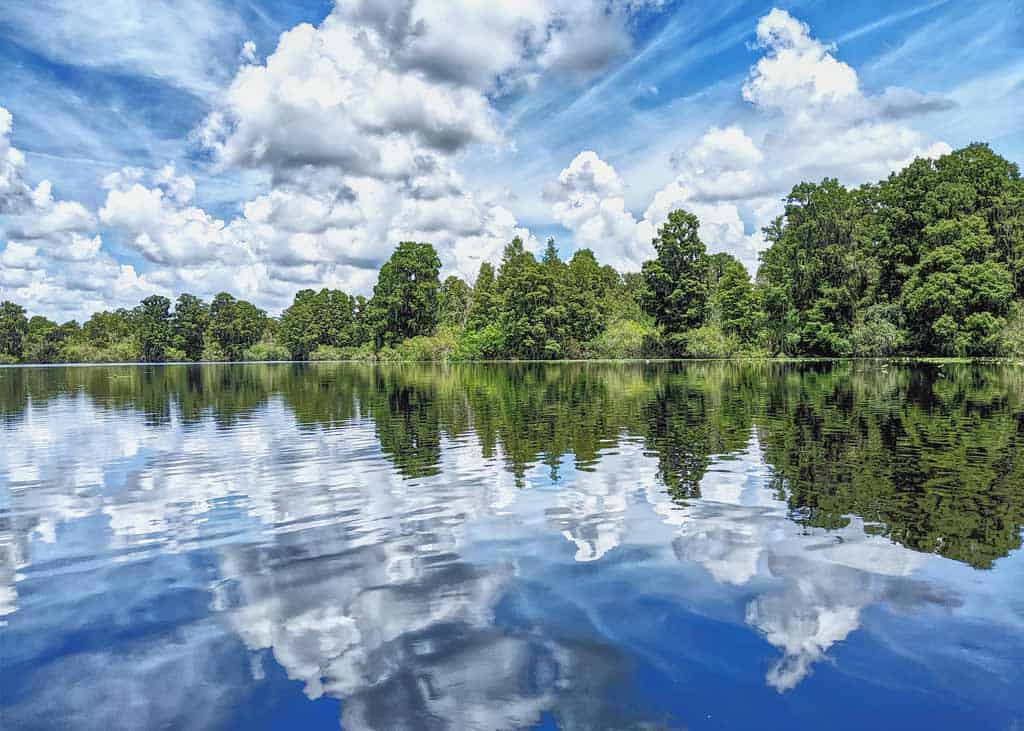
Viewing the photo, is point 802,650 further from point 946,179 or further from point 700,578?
point 946,179

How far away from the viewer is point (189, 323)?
186 meters

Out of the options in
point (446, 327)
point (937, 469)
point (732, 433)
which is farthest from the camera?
point (446, 327)

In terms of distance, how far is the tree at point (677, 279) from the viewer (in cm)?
10669

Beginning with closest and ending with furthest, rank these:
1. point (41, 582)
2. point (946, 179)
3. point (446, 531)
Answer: point (41, 582) < point (446, 531) < point (946, 179)

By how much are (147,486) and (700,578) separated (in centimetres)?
1291

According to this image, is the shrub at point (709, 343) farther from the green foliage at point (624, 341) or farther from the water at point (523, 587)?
the water at point (523, 587)

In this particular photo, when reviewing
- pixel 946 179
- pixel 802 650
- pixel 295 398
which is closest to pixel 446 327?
pixel 946 179

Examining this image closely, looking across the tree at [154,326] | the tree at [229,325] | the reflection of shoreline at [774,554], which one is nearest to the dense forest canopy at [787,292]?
the tree at [229,325]

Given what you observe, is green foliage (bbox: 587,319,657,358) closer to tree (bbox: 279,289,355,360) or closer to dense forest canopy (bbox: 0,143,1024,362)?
dense forest canopy (bbox: 0,143,1024,362)

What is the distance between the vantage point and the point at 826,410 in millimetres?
27281

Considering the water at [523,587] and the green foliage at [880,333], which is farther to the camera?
the green foliage at [880,333]

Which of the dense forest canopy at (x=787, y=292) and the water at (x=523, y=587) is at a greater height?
the dense forest canopy at (x=787, y=292)

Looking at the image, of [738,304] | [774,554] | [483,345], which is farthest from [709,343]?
[774,554]

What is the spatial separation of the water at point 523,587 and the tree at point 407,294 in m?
123
